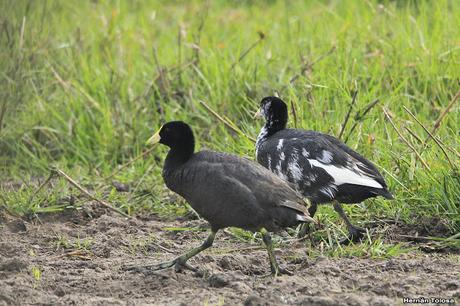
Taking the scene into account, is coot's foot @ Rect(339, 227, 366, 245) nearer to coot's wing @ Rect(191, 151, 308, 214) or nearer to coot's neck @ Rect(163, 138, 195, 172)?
coot's wing @ Rect(191, 151, 308, 214)

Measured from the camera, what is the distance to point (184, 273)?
16.8 feet

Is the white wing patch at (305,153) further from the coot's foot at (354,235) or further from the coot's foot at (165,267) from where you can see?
the coot's foot at (165,267)

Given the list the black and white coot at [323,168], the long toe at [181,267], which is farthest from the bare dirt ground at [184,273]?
the black and white coot at [323,168]

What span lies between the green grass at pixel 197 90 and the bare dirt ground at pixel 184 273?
547 millimetres

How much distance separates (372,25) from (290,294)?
4482 millimetres

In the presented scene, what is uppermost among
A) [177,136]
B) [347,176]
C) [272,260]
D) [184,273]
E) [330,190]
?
[177,136]

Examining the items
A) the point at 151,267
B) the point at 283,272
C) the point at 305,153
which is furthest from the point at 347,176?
the point at 151,267

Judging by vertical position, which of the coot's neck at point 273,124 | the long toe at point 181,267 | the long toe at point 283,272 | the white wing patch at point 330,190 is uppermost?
the coot's neck at point 273,124

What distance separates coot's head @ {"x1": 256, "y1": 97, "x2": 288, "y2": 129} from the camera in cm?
629

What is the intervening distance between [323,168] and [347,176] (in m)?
0.20

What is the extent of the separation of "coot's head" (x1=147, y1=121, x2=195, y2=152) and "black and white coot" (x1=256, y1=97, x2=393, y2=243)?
0.78m

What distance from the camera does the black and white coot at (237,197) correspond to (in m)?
5.01

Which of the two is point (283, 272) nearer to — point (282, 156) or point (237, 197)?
point (237, 197)

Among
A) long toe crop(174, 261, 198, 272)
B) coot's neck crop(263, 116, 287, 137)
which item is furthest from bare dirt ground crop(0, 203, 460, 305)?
coot's neck crop(263, 116, 287, 137)
